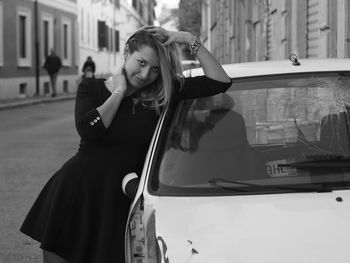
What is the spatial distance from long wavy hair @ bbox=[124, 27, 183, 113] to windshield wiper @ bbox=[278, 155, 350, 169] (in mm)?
696

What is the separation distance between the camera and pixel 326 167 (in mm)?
3430

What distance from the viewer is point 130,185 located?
141 inches

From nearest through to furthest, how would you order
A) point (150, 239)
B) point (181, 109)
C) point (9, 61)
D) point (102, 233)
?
point (150, 239), point (102, 233), point (181, 109), point (9, 61)

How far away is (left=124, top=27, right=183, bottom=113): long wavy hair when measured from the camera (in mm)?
3688

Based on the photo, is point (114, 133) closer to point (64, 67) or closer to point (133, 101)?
point (133, 101)

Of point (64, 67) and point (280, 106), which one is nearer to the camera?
point (280, 106)

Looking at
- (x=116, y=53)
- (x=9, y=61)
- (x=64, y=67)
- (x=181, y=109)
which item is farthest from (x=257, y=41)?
(x=116, y=53)

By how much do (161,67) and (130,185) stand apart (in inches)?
23.7

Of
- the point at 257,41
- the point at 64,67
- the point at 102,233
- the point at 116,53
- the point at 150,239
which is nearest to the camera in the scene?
the point at 150,239

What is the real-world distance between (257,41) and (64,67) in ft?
70.3

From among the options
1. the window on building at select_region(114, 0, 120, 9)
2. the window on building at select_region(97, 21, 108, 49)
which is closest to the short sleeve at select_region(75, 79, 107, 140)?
the window on building at select_region(97, 21, 108, 49)

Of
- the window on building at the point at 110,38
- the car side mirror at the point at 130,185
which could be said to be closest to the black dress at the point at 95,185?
the car side mirror at the point at 130,185

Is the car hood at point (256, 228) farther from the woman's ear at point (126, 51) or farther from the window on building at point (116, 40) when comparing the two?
the window on building at point (116, 40)

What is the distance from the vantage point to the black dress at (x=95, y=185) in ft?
12.0
